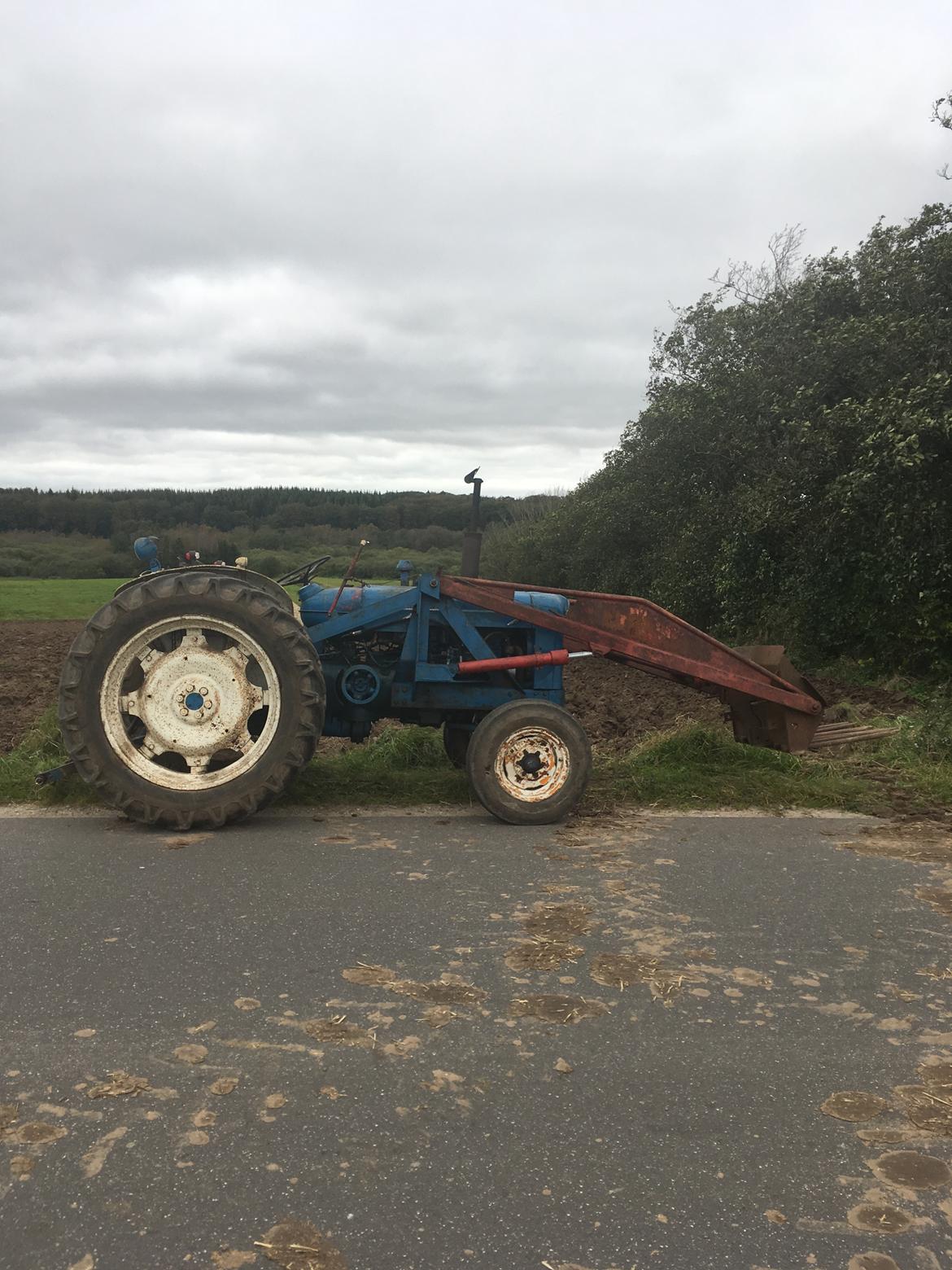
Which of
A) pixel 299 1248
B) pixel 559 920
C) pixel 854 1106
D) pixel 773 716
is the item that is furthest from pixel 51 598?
pixel 854 1106

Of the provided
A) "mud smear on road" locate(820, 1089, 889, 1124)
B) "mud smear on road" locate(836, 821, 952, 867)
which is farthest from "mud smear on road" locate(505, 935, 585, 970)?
"mud smear on road" locate(836, 821, 952, 867)

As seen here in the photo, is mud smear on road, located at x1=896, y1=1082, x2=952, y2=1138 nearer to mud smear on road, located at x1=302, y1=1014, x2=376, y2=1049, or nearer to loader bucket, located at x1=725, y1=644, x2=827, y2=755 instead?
mud smear on road, located at x1=302, y1=1014, x2=376, y2=1049

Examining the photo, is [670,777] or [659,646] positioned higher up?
[659,646]

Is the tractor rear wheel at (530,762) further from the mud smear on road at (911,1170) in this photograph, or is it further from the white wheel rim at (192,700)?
the mud smear on road at (911,1170)

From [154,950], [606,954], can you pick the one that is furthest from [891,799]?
[154,950]

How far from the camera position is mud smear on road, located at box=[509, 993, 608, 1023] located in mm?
3066

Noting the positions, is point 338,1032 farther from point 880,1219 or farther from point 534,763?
point 534,763

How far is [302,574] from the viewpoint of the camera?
21.6 feet

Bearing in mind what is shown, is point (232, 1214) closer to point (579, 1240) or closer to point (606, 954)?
point (579, 1240)

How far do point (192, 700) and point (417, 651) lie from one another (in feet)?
4.67

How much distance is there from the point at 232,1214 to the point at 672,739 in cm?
533

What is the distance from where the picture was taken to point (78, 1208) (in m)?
2.16

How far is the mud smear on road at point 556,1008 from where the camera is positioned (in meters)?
3.07

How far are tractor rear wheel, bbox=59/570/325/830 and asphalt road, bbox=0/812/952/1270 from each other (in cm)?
57
